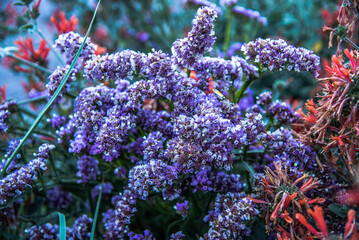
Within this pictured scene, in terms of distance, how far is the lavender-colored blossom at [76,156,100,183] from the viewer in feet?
2.57

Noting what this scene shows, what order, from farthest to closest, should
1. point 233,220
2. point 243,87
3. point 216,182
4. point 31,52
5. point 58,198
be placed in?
1. point 31,52
2. point 58,198
3. point 243,87
4. point 216,182
5. point 233,220

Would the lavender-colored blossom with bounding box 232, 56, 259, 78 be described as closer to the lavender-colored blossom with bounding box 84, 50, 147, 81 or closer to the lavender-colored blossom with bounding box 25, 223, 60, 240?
the lavender-colored blossom with bounding box 84, 50, 147, 81

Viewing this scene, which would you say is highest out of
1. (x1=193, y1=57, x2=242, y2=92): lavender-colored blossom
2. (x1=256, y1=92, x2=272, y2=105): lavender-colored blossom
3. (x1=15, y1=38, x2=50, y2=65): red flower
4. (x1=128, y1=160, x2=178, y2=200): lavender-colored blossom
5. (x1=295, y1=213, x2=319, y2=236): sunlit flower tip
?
(x1=15, y1=38, x2=50, y2=65): red flower

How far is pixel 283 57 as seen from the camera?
0.65m

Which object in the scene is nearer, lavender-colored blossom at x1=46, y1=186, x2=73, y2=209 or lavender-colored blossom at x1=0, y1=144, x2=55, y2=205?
lavender-colored blossom at x1=0, y1=144, x2=55, y2=205

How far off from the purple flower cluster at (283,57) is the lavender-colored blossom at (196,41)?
112 mm

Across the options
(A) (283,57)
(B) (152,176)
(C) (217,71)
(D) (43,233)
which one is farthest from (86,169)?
(A) (283,57)

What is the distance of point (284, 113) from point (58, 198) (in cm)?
67

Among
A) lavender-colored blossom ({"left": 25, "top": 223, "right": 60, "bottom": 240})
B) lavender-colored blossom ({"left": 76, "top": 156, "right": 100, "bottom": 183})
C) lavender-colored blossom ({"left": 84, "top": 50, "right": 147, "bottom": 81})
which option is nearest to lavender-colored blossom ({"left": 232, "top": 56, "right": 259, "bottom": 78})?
lavender-colored blossom ({"left": 84, "top": 50, "right": 147, "bottom": 81})

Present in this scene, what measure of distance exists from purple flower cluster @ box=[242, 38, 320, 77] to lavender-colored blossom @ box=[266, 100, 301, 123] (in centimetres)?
11

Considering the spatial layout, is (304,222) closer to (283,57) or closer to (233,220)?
(233,220)

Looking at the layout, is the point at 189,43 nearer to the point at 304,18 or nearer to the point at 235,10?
the point at 235,10

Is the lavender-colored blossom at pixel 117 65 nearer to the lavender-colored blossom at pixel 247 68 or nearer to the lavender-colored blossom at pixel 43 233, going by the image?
the lavender-colored blossom at pixel 247 68

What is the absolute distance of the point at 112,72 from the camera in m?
0.66
